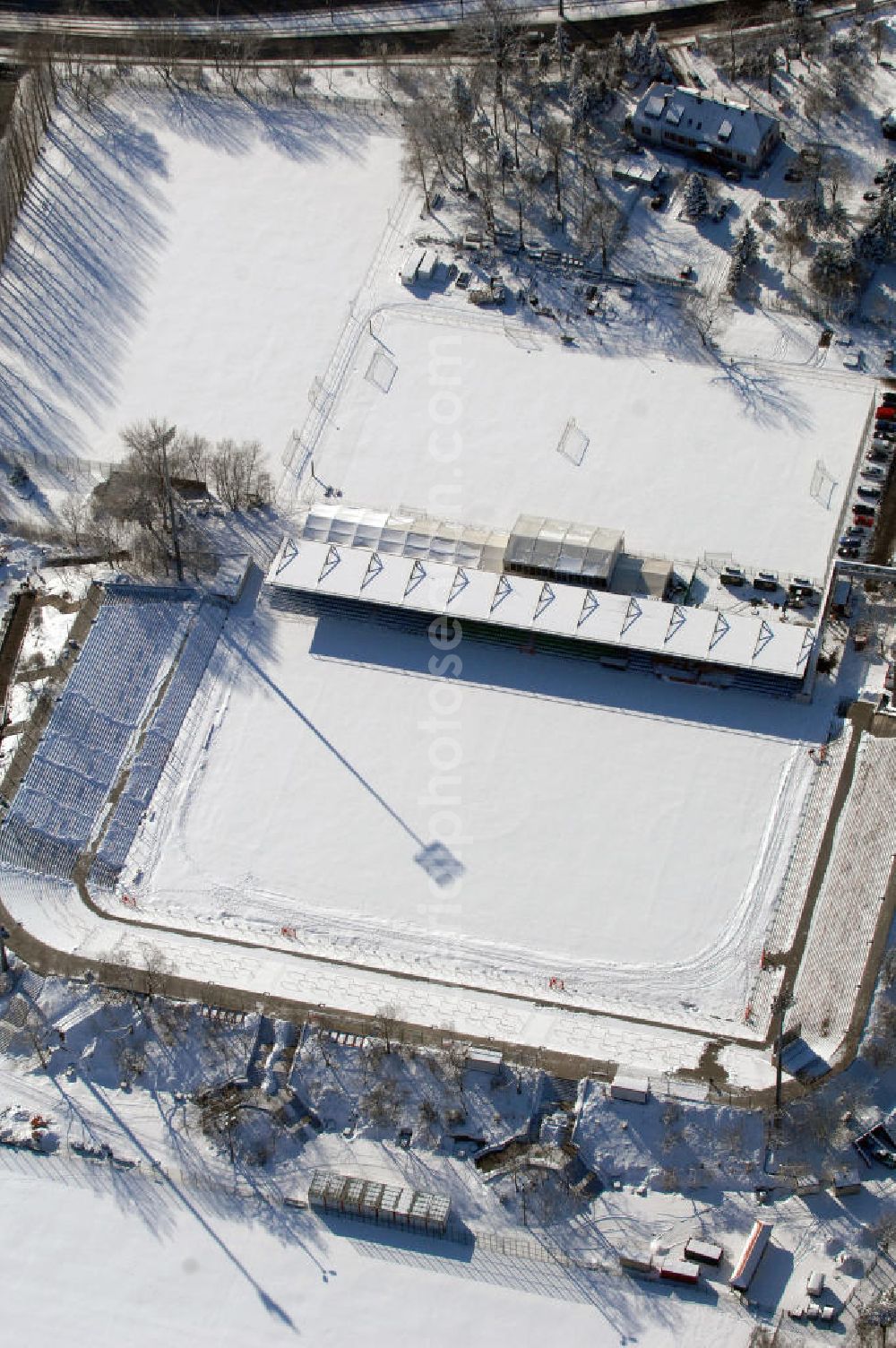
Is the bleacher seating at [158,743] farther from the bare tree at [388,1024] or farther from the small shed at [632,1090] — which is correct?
the small shed at [632,1090]

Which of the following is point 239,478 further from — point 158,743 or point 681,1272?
point 681,1272

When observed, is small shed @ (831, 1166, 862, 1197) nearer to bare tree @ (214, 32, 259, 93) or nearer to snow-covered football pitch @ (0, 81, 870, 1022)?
snow-covered football pitch @ (0, 81, 870, 1022)

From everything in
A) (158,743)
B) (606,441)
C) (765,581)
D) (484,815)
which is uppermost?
(606,441)

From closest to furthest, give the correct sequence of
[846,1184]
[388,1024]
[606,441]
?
[846,1184]
[388,1024]
[606,441]

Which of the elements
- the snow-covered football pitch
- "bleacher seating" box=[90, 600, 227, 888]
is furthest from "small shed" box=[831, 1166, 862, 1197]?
"bleacher seating" box=[90, 600, 227, 888]

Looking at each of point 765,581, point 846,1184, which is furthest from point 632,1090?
point 765,581

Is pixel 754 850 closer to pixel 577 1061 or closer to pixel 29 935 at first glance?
pixel 577 1061

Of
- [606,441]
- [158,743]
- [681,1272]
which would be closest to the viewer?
[681,1272]
